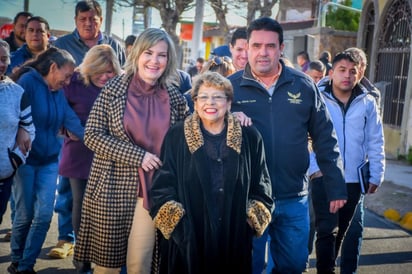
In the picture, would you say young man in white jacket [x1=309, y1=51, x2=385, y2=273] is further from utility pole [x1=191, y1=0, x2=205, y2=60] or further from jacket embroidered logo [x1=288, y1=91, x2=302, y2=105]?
utility pole [x1=191, y1=0, x2=205, y2=60]

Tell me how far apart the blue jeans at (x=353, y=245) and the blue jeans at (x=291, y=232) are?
39.6 inches

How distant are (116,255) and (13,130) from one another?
1.22m

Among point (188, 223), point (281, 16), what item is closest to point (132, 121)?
point (188, 223)

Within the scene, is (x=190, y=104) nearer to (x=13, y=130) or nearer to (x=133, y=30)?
(x=13, y=130)

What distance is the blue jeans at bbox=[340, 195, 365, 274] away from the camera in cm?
511

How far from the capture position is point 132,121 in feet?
13.2

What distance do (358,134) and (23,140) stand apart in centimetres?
277

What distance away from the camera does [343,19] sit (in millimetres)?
23672

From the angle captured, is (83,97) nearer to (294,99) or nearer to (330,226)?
(294,99)

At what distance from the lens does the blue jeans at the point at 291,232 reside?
4.21 m

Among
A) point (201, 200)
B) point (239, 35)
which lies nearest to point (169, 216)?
point (201, 200)

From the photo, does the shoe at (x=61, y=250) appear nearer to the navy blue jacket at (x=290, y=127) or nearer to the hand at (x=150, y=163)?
the hand at (x=150, y=163)

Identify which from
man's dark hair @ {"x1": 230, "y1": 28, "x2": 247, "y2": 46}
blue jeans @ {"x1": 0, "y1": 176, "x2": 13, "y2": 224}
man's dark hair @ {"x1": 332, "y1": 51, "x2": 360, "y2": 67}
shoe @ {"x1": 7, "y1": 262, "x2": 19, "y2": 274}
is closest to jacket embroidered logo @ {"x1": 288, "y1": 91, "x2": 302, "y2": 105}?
man's dark hair @ {"x1": 332, "y1": 51, "x2": 360, "y2": 67}

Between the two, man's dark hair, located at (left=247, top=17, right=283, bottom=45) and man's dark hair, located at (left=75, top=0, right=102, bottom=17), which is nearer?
man's dark hair, located at (left=247, top=17, right=283, bottom=45)
